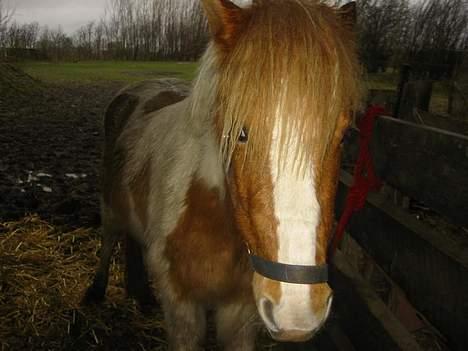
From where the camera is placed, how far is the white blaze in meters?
1.14

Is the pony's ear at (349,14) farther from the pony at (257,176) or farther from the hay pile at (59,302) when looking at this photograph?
the hay pile at (59,302)

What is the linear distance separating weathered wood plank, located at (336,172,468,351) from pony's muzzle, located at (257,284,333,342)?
19.7 inches

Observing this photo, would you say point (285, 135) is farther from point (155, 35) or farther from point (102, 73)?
point (155, 35)

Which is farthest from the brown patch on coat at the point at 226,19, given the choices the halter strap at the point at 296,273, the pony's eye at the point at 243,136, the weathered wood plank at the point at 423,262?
the weathered wood plank at the point at 423,262

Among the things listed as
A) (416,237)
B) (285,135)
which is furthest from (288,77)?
(416,237)

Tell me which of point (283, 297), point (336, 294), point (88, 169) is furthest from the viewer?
point (88, 169)

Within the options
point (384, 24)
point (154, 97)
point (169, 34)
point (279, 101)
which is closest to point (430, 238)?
point (279, 101)

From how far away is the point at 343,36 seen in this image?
143 centimetres

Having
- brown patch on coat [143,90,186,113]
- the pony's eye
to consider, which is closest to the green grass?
brown patch on coat [143,90,186,113]

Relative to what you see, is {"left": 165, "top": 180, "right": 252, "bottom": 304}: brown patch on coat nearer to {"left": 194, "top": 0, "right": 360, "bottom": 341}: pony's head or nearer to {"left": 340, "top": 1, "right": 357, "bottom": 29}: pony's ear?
{"left": 194, "top": 0, "right": 360, "bottom": 341}: pony's head

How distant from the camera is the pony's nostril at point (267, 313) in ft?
3.88

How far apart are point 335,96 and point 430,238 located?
27.2 inches

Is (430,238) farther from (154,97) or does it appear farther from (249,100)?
(154,97)

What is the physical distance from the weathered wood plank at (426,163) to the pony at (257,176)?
13.6 inches
